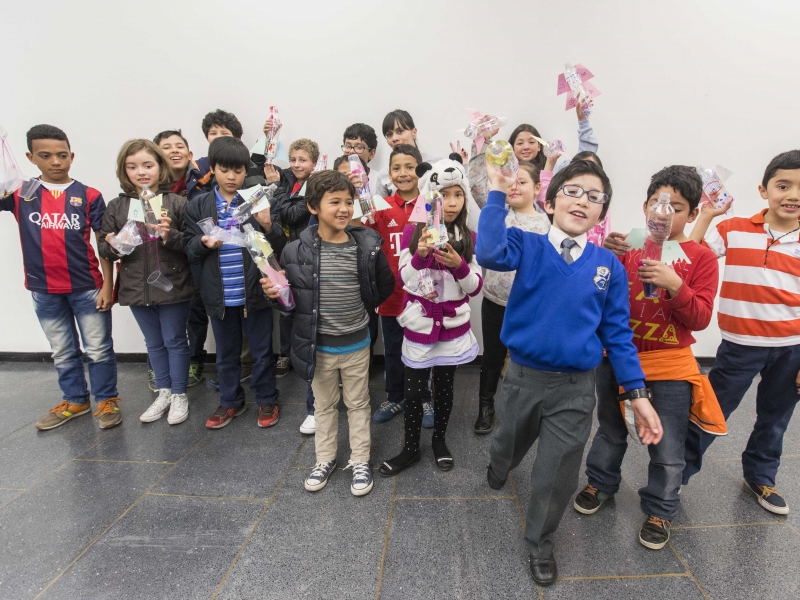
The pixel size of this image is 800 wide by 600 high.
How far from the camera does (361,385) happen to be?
199 centimetres

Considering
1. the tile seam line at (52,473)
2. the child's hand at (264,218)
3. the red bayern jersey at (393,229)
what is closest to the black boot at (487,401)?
the red bayern jersey at (393,229)

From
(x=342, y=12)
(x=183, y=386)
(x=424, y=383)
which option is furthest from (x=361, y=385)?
(x=342, y=12)

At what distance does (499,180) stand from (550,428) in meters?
0.89

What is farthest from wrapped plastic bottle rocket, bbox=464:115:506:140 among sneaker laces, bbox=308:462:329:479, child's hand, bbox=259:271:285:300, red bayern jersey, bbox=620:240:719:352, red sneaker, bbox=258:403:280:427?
red sneaker, bbox=258:403:280:427

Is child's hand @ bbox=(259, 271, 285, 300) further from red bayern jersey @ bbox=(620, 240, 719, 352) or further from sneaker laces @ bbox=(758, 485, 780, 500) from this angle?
sneaker laces @ bbox=(758, 485, 780, 500)

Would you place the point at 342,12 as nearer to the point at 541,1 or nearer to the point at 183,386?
the point at 541,1

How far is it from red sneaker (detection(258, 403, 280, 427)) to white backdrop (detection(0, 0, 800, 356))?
206cm

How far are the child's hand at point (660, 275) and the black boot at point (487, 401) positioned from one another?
1.15 meters

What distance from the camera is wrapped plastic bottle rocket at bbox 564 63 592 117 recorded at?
2.21m

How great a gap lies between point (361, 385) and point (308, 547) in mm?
721

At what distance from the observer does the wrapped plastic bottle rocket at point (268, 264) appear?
5.93ft

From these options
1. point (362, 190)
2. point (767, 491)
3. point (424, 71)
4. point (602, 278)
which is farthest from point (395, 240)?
point (767, 491)

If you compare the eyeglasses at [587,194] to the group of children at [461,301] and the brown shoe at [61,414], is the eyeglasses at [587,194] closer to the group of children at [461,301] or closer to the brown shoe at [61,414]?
Answer: the group of children at [461,301]

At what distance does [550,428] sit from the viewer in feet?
4.62
